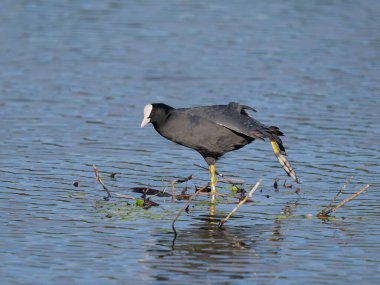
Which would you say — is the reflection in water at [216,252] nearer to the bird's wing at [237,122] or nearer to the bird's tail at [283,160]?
the bird's wing at [237,122]

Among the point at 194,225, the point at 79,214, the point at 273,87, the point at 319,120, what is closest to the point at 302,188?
the point at 194,225

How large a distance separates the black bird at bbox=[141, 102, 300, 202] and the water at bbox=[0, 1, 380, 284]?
643mm

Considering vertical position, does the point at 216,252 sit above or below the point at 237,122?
below

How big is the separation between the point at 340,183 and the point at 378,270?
10.5ft

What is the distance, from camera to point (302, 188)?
37.3 ft

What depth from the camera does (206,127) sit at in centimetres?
1088

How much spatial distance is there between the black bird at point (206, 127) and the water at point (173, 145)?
643 mm

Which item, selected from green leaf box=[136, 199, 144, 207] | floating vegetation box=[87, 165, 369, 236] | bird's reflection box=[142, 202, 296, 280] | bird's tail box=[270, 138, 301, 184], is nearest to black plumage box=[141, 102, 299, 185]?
bird's tail box=[270, 138, 301, 184]

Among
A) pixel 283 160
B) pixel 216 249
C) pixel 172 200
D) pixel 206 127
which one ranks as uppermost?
pixel 206 127

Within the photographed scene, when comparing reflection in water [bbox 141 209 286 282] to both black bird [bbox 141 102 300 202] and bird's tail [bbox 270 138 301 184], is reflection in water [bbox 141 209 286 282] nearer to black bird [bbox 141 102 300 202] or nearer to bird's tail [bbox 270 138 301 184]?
black bird [bbox 141 102 300 202]

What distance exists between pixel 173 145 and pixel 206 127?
2777 mm

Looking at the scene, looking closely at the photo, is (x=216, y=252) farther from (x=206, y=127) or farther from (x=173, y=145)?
(x=173, y=145)

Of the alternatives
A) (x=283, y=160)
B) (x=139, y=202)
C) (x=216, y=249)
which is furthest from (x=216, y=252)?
(x=283, y=160)

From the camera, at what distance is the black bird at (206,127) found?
10.8m
